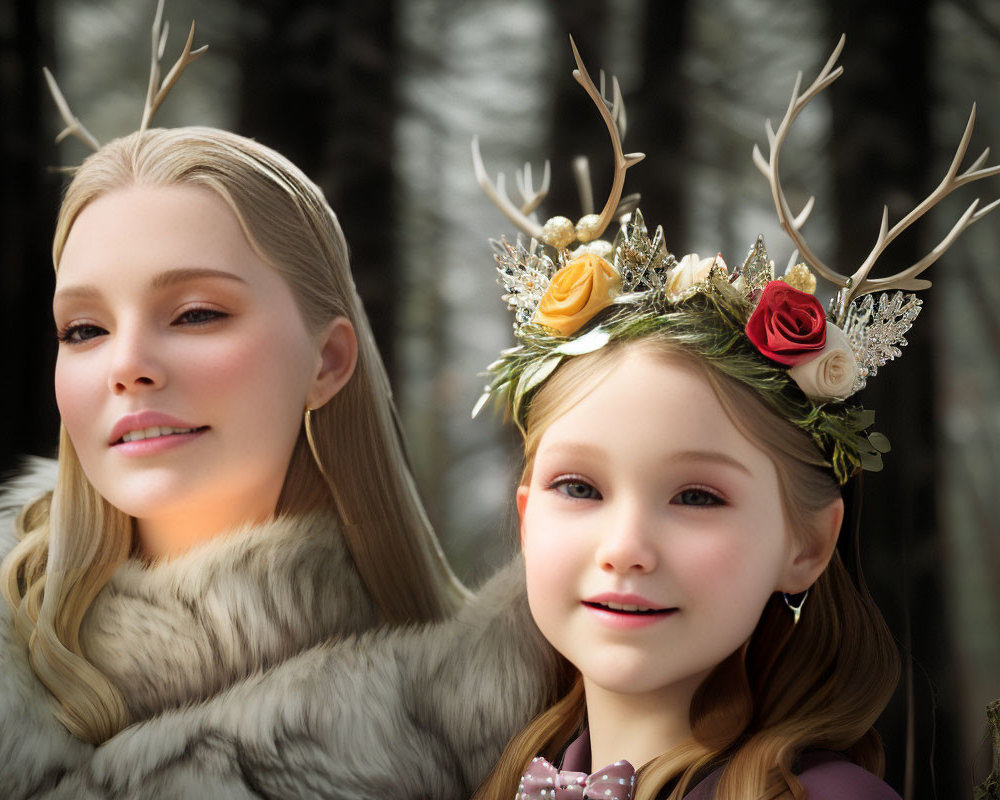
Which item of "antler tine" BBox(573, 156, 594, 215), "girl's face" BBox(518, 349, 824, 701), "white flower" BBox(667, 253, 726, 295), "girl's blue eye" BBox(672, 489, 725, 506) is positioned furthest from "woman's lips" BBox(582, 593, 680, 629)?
"antler tine" BBox(573, 156, 594, 215)

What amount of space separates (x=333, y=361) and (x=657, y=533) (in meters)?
0.73

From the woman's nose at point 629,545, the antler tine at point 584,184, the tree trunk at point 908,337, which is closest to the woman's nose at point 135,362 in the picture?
the woman's nose at point 629,545

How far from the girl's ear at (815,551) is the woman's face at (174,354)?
0.90 meters

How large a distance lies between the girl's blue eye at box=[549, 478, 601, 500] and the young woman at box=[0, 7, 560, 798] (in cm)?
35

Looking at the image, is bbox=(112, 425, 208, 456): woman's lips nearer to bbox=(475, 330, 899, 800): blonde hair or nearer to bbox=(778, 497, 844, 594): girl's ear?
bbox=(475, 330, 899, 800): blonde hair

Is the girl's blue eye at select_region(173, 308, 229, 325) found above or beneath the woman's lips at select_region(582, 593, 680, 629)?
above

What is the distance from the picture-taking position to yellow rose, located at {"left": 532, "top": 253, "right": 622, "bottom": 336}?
178 cm

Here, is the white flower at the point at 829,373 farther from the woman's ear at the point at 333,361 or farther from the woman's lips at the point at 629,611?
the woman's ear at the point at 333,361

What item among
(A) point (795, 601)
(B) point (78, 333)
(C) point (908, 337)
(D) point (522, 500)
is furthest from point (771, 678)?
(B) point (78, 333)

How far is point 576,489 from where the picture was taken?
1.72 m

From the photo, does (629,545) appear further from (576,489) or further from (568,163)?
(568,163)

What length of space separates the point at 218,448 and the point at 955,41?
175 cm

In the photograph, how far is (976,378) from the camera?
238 centimetres

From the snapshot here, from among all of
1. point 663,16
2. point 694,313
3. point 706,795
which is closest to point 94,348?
point 694,313
